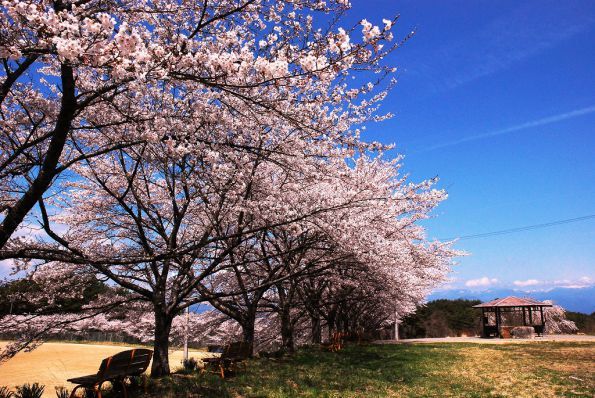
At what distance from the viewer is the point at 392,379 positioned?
1028 centimetres

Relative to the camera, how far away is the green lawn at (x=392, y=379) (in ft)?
27.1

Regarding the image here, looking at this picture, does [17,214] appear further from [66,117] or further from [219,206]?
[219,206]

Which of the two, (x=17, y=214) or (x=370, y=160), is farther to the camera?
(x=370, y=160)

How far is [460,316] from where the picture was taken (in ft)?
143

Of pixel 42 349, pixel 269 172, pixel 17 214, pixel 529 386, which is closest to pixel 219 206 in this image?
pixel 269 172

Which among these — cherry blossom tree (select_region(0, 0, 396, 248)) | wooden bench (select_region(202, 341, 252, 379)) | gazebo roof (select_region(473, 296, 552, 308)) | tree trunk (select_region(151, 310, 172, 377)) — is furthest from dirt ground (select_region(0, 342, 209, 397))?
gazebo roof (select_region(473, 296, 552, 308))

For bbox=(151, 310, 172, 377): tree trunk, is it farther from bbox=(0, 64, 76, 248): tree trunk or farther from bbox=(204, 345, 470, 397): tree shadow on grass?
bbox=(0, 64, 76, 248): tree trunk

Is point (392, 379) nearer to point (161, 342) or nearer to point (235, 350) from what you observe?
point (235, 350)

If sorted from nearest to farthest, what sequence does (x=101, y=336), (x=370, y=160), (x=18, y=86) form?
(x=18, y=86)
(x=370, y=160)
(x=101, y=336)

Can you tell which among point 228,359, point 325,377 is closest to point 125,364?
point 228,359

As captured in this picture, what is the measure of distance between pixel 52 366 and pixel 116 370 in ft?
84.3

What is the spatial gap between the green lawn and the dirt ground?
9.31 meters

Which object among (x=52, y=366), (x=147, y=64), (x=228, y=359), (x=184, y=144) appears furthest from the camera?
(x=52, y=366)

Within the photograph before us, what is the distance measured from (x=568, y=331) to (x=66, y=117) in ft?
149
